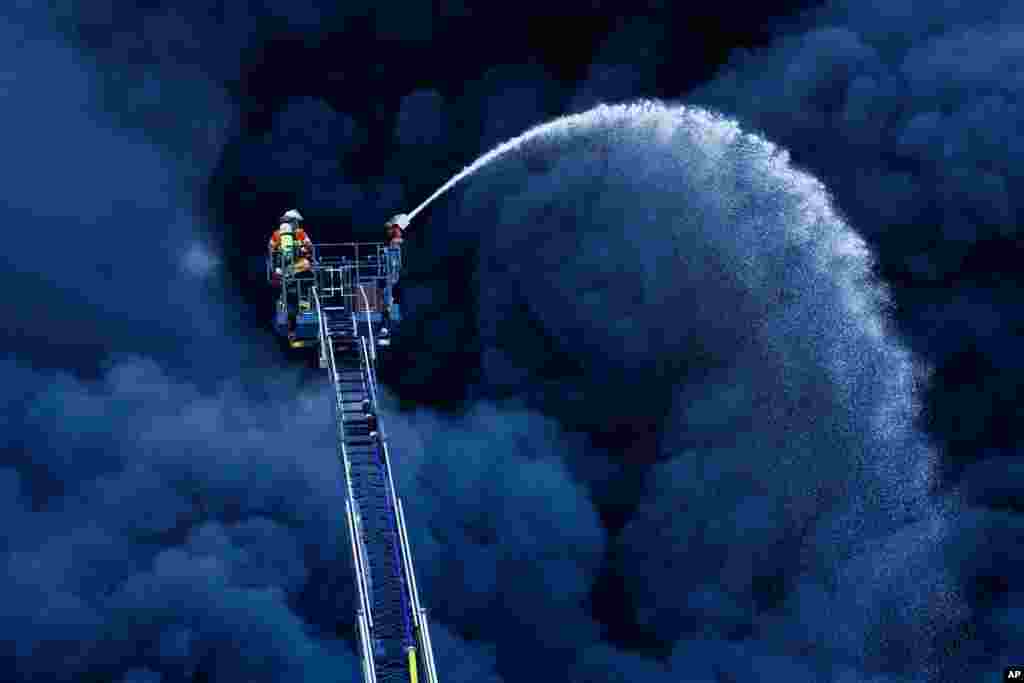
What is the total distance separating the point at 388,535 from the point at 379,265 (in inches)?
314

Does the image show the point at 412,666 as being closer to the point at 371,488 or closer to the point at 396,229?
the point at 371,488

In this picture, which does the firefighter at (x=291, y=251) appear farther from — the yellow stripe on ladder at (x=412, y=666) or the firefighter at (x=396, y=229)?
the yellow stripe on ladder at (x=412, y=666)

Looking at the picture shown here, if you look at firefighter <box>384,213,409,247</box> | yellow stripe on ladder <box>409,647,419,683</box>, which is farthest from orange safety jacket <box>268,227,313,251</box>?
yellow stripe on ladder <box>409,647,419,683</box>

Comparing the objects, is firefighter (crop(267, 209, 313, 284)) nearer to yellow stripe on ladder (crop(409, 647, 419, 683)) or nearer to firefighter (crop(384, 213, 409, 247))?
firefighter (crop(384, 213, 409, 247))

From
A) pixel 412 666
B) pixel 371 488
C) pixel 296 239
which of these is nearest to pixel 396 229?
pixel 296 239

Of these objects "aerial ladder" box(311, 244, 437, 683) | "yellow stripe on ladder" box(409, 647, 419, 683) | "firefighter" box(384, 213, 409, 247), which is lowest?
"yellow stripe on ladder" box(409, 647, 419, 683)

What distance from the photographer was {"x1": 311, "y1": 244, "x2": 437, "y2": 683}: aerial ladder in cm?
5844

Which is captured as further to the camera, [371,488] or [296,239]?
[296,239]

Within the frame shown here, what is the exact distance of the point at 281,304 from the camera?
2525 inches

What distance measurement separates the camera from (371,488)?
62438mm

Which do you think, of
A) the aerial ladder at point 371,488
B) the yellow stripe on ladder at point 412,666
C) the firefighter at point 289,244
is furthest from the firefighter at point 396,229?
the yellow stripe on ladder at point 412,666

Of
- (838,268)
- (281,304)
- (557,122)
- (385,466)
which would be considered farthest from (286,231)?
(557,122)

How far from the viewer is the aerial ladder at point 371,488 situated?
5844cm

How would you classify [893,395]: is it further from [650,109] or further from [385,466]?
[385,466]
